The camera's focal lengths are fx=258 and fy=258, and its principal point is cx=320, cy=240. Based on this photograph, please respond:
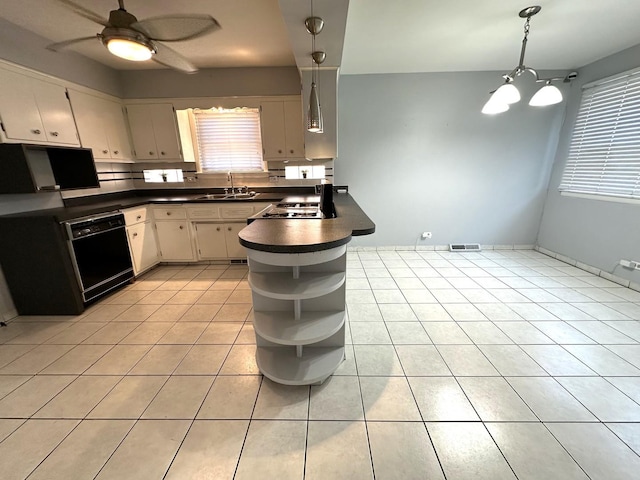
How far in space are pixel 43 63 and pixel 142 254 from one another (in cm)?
223

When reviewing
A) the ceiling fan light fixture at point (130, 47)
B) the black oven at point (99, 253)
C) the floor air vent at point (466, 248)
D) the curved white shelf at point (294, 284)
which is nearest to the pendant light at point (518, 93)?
the curved white shelf at point (294, 284)

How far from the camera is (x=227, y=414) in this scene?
1.54 meters

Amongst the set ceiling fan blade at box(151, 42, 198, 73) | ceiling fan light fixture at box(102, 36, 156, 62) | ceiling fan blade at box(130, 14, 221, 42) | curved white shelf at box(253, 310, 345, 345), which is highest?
ceiling fan blade at box(130, 14, 221, 42)

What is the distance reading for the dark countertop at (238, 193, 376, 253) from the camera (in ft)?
4.75

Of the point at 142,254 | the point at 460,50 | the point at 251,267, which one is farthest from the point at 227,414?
the point at 460,50

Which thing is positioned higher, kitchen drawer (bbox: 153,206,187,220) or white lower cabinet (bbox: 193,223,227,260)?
kitchen drawer (bbox: 153,206,187,220)

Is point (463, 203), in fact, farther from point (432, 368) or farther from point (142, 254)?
point (142, 254)

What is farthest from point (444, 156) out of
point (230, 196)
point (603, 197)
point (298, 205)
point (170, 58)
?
point (170, 58)

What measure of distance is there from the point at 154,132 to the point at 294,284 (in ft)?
11.8

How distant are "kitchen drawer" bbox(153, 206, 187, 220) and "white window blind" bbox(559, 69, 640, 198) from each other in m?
5.51

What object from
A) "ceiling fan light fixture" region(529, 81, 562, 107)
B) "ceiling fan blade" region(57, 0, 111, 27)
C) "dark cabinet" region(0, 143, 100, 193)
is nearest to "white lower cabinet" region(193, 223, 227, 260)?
"dark cabinet" region(0, 143, 100, 193)

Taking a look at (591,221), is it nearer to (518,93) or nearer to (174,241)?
(518,93)

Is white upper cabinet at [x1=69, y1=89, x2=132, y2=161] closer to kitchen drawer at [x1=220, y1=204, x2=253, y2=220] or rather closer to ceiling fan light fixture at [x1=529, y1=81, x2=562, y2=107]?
kitchen drawer at [x1=220, y1=204, x2=253, y2=220]

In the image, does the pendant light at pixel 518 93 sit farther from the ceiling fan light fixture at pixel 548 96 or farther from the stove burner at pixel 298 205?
the stove burner at pixel 298 205
